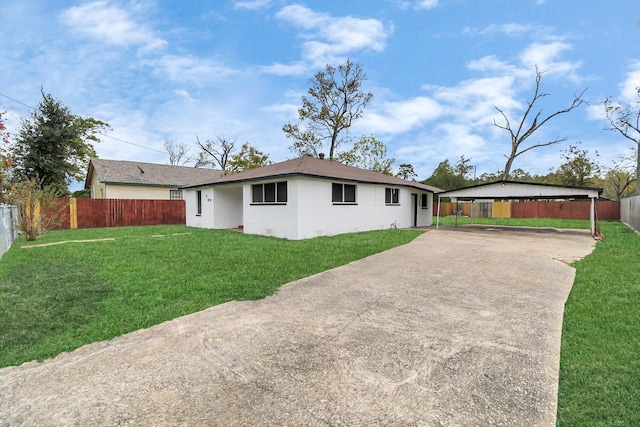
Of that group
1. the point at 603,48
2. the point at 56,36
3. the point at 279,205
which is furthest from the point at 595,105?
the point at 56,36

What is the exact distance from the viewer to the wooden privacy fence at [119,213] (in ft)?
56.8

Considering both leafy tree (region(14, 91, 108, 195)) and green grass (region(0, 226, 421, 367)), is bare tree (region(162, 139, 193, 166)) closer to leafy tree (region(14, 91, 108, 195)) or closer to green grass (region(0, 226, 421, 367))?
leafy tree (region(14, 91, 108, 195))

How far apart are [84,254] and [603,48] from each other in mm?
20749

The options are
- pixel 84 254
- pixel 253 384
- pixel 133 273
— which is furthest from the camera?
pixel 84 254

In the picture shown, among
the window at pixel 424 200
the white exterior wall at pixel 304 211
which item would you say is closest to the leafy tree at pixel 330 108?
the window at pixel 424 200

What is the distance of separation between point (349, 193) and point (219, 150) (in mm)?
26395

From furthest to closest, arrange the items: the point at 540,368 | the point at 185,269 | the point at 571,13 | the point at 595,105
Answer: the point at 595,105 → the point at 571,13 → the point at 185,269 → the point at 540,368

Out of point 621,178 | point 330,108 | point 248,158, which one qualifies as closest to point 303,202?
point 330,108

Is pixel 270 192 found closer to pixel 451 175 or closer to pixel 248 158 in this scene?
pixel 248 158

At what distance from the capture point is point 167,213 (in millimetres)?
20250

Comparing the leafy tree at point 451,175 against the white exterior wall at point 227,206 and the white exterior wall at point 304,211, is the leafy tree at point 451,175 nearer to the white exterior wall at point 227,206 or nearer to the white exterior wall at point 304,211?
the white exterior wall at point 304,211

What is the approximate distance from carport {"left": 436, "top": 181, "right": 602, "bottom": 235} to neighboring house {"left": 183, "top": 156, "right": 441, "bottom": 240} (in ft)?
7.31

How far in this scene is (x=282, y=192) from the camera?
12398 millimetres

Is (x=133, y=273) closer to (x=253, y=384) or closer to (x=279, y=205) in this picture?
(x=253, y=384)
